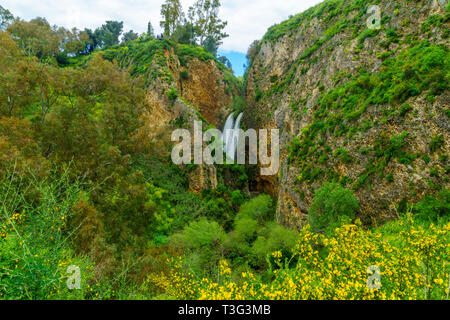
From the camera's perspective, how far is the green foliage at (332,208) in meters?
11.4

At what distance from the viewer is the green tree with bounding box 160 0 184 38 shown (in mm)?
37000

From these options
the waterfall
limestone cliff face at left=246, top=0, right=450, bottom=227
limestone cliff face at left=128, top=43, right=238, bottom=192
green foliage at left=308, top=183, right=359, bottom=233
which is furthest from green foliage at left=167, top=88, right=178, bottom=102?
green foliage at left=308, top=183, right=359, bottom=233

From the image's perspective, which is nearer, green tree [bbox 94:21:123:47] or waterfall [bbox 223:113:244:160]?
waterfall [bbox 223:113:244:160]

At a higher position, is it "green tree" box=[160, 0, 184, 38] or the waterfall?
"green tree" box=[160, 0, 184, 38]

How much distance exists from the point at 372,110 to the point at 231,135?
2016 cm

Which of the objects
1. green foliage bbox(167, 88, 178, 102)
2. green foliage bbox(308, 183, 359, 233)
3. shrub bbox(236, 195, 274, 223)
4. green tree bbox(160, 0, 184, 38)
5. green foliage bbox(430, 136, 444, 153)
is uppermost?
green tree bbox(160, 0, 184, 38)

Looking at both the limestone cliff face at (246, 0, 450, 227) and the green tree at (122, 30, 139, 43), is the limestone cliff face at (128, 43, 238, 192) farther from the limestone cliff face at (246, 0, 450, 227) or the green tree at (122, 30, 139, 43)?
the green tree at (122, 30, 139, 43)

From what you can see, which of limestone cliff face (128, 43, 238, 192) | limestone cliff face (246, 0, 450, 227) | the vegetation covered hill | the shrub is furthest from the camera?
limestone cliff face (128, 43, 238, 192)

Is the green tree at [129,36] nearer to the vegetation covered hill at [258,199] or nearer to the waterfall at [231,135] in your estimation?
the waterfall at [231,135]

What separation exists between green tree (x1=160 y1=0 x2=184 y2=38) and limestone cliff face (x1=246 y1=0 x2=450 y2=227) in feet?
82.9

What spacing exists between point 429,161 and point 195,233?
14197 mm

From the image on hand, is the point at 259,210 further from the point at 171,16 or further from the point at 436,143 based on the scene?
the point at 171,16

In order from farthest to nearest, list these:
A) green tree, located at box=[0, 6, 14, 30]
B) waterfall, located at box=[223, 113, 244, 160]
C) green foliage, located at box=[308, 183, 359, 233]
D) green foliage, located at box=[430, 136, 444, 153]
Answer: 1. green tree, located at box=[0, 6, 14, 30]
2. waterfall, located at box=[223, 113, 244, 160]
3. green foliage, located at box=[308, 183, 359, 233]
4. green foliage, located at box=[430, 136, 444, 153]
